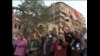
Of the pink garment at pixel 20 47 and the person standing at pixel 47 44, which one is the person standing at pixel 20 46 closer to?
the pink garment at pixel 20 47

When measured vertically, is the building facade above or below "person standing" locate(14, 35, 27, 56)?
above

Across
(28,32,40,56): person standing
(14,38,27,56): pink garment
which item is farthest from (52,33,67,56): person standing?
(14,38,27,56): pink garment

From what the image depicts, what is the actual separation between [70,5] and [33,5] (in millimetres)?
793

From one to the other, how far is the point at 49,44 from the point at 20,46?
0.63 meters

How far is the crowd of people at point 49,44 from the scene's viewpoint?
1686 cm

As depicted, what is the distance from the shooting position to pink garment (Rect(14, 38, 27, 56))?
16.9m

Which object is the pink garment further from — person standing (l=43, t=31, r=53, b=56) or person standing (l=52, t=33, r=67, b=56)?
person standing (l=52, t=33, r=67, b=56)

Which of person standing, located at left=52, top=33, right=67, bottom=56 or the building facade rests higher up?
the building facade

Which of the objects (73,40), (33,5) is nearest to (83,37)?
(73,40)

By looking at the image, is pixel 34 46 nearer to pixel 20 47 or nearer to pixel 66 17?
pixel 20 47

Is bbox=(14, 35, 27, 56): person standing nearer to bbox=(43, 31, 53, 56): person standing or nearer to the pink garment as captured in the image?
the pink garment

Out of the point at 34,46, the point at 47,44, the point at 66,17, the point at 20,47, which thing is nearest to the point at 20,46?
the point at 20,47

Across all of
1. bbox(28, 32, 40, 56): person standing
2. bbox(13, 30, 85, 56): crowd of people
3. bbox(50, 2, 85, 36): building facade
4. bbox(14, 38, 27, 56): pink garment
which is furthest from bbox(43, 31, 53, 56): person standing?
bbox(14, 38, 27, 56): pink garment

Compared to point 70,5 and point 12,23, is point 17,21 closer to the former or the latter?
point 12,23
